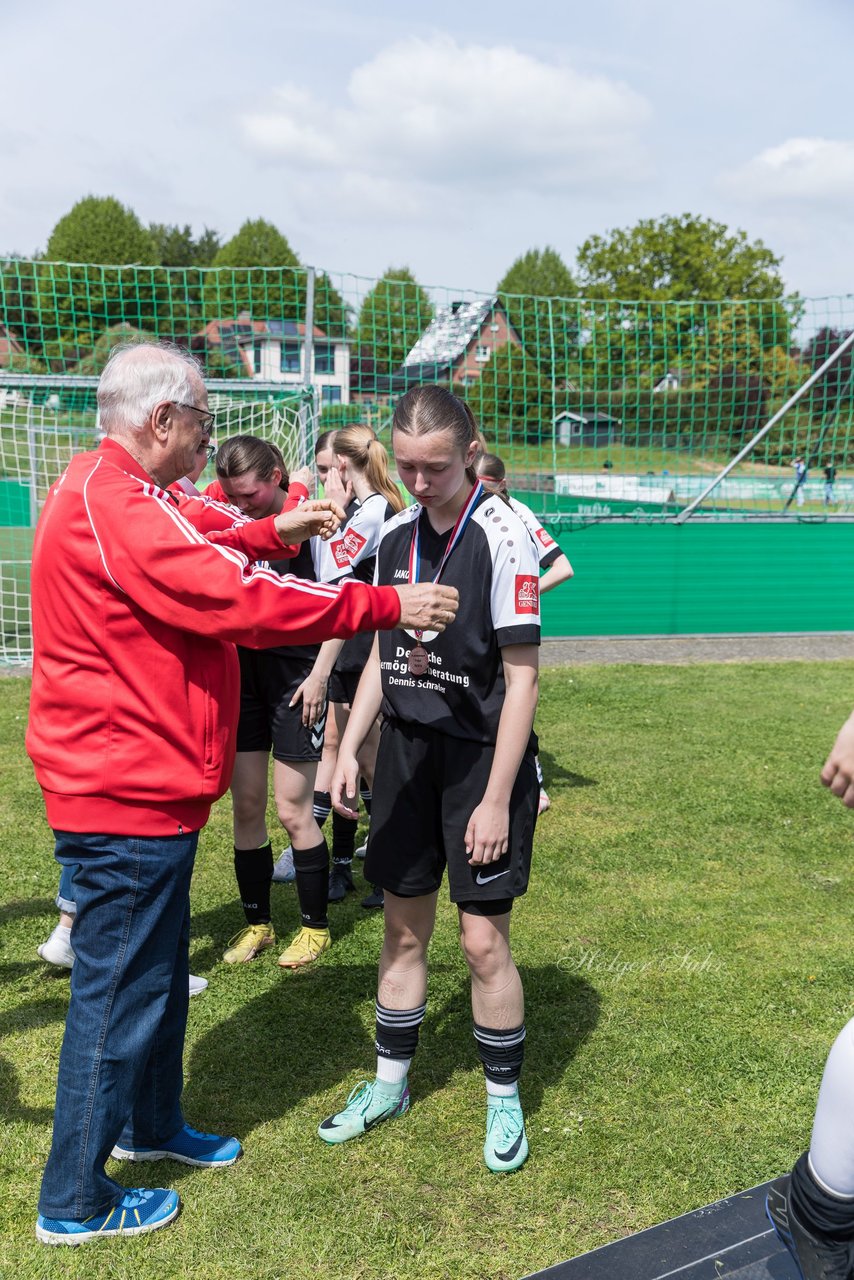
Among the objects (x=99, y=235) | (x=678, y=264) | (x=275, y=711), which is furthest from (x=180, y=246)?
(x=275, y=711)

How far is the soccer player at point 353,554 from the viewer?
175 inches

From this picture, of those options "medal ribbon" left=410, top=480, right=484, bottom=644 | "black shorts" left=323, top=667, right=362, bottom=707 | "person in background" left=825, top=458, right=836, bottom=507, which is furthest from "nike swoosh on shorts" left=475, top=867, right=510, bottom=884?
"person in background" left=825, top=458, right=836, bottom=507

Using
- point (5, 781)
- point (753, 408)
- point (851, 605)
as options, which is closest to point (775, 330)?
point (753, 408)

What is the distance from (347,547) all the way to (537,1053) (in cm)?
210

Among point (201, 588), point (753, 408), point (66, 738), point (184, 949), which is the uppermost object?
point (753, 408)

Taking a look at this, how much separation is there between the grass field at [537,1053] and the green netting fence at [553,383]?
6.33 metres

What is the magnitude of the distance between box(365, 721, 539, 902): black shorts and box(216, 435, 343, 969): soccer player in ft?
3.90

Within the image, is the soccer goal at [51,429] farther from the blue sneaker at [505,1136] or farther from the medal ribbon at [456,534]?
the blue sneaker at [505,1136]

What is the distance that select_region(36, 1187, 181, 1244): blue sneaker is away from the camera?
8.75ft

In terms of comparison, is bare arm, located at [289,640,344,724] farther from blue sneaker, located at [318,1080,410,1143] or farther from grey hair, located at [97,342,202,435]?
grey hair, located at [97,342,202,435]

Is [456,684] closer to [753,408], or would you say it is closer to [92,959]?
[92,959]

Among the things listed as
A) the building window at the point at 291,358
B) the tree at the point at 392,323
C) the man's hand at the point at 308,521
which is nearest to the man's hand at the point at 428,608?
the man's hand at the point at 308,521

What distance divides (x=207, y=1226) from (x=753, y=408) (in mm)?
14680

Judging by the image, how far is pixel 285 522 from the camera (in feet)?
9.81
